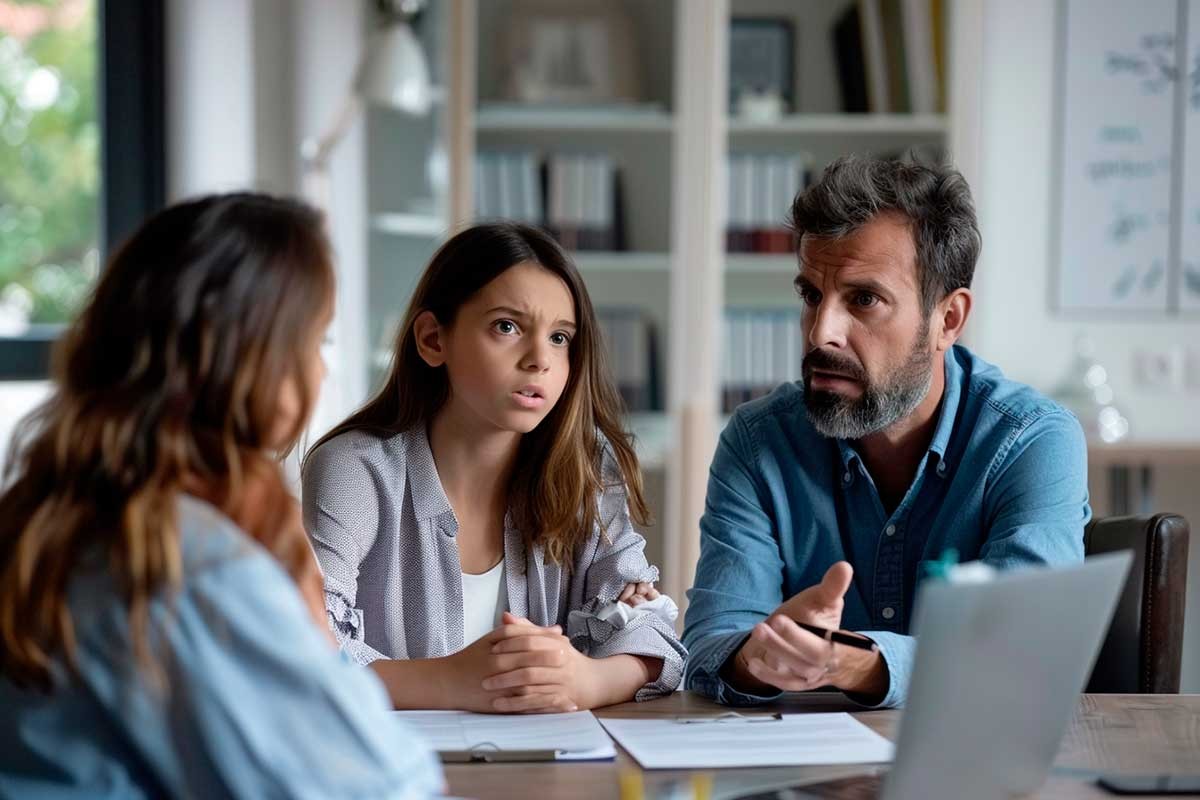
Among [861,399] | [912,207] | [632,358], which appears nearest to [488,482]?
[861,399]

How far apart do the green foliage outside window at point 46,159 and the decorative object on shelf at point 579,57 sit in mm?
1069

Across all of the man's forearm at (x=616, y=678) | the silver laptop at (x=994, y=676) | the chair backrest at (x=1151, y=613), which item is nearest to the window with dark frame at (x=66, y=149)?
the man's forearm at (x=616, y=678)

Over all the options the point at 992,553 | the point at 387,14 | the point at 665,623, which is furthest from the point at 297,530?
the point at 387,14

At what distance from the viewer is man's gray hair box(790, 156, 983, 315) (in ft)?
5.41

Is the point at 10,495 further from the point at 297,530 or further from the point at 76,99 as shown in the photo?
the point at 76,99

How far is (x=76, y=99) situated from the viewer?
3.20m

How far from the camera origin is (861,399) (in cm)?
164

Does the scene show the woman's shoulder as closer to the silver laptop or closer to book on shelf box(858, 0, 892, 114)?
the silver laptop

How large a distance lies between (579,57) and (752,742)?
8.45 feet

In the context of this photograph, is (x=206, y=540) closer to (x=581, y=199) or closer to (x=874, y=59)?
(x=581, y=199)

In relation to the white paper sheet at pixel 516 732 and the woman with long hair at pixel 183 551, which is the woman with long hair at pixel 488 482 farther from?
the woman with long hair at pixel 183 551

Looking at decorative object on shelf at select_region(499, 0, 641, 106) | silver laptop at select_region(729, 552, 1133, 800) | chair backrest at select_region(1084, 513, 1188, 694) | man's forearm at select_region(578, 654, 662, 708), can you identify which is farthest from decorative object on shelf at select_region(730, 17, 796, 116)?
silver laptop at select_region(729, 552, 1133, 800)

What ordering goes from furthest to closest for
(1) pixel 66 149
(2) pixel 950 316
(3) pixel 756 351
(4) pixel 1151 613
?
(3) pixel 756 351, (1) pixel 66 149, (2) pixel 950 316, (4) pixel 1151 613

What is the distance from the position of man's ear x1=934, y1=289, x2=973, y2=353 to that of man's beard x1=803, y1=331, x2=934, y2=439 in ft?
0.21
